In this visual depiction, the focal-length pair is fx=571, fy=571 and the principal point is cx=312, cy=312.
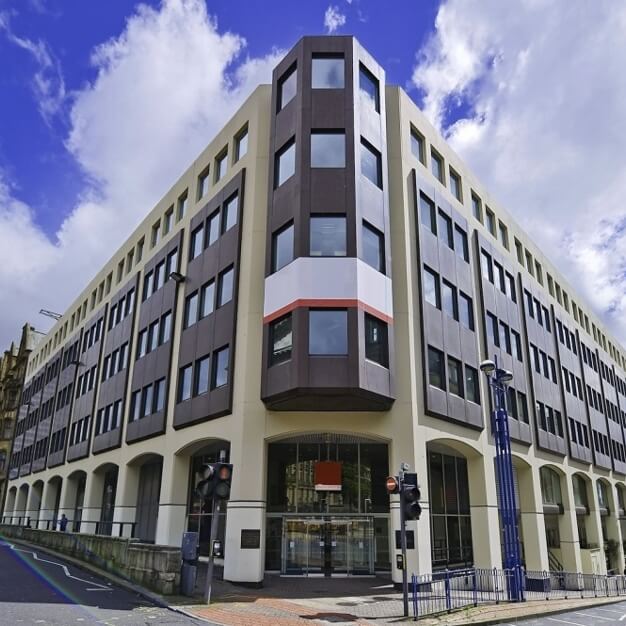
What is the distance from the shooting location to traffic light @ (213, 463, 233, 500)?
1332cm

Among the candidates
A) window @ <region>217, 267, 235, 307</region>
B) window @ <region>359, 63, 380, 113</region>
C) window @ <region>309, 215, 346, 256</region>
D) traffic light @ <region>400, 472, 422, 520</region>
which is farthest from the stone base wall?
window @ <region>359, 63, 380, 113</region>

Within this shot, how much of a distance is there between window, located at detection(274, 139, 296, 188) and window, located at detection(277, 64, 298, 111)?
207cm

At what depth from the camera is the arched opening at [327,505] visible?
21.7 m

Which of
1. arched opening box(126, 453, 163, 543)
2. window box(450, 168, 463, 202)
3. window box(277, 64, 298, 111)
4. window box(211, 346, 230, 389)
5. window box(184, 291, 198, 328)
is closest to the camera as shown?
window box(211, 346, 230, 389)

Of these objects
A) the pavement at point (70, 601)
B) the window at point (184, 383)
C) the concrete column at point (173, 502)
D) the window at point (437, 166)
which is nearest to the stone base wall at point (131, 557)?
the pavement at point (70, 601)

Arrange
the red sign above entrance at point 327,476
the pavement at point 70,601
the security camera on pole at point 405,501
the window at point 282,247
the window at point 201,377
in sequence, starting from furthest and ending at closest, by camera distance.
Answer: the window at point 201,377 < the red sign above entrance at point 327,476 < the window at point 282,247 < the security camera on pole at point 405,501 < the pavement at point 70,601

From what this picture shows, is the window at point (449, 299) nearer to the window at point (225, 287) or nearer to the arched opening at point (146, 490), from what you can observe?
the window at point (225, 287)

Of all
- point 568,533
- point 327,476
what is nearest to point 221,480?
point 327,476

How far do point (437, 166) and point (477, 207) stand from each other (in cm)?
511

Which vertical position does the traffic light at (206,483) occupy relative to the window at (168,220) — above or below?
below

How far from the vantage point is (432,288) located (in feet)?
79.2

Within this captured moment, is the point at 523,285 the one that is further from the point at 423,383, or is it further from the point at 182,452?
the point at 182,452

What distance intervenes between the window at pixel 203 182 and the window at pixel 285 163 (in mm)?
7234

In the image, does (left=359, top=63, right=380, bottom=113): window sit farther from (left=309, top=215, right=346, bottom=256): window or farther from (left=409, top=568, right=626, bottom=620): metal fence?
(left=409, top=568, right=626, bottom=620): metal fence
